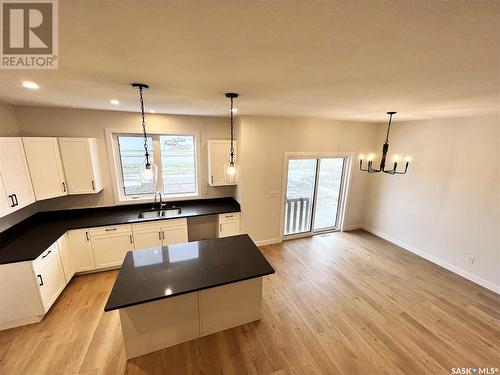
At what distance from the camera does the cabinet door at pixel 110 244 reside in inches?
Result: 119

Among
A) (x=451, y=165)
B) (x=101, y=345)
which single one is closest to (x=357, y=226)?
(x=451, y=165)

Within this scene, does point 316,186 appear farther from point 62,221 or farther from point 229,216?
point 62,221

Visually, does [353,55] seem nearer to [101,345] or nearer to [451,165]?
[101,345]

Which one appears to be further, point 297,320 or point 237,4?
point 297,320

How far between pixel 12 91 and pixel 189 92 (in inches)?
70.1

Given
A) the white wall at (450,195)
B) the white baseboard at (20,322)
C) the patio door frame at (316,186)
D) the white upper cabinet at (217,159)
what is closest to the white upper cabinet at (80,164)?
the white baseboard at (20,322)

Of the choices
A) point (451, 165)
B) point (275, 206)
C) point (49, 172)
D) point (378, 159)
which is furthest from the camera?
point (378, 159)

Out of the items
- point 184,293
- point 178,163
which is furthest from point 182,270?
point 178,163

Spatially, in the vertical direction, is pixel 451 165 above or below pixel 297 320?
above

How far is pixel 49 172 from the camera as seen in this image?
2.80 meters

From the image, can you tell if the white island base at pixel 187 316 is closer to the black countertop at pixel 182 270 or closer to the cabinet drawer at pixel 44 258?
the black countertop at pixel 182 270

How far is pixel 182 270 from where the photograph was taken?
6.52ft

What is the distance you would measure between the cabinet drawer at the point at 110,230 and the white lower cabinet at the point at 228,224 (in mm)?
1482
